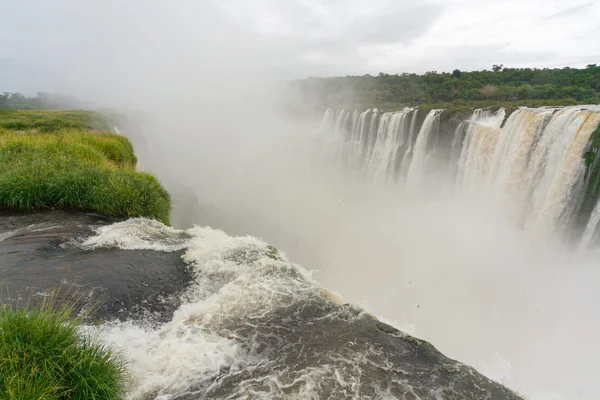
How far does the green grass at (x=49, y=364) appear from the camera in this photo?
→ 7.78 feet

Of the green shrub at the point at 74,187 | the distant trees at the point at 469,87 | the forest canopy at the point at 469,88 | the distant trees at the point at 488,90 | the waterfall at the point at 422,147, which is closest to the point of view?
the green shrub at the point at 74,187

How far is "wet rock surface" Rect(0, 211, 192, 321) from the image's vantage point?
4.96 meters

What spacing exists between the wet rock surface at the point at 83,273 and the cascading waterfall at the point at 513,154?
1432cm

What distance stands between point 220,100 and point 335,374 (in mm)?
Result: 63490

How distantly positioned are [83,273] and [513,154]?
17.1 meters

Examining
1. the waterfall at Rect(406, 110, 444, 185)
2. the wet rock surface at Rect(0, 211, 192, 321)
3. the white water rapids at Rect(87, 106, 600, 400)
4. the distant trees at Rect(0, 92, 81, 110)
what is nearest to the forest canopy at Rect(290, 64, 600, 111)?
the waterfall at Rect(406, 110, 444, 185)

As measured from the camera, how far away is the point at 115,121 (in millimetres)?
26297

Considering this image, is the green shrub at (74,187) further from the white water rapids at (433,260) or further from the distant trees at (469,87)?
the distant trees at (469,87)

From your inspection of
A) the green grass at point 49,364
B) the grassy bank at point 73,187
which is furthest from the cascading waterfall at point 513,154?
the green grass at point 49,364

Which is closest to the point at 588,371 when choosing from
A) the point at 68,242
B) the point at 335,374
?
the point at 335,374

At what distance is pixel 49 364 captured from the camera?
2.59 m

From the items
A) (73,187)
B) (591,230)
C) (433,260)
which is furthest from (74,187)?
(591,230)

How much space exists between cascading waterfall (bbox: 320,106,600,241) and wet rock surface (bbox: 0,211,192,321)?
14.3 meters

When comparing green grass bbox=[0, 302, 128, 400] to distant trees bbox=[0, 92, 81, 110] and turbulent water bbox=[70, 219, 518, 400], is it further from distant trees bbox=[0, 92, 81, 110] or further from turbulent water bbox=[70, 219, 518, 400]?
distant trees bbox=[0, 92, 81, 110]
